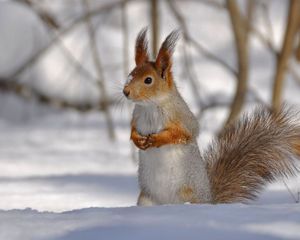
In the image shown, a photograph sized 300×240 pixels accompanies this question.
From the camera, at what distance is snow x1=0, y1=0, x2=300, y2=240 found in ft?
7.88

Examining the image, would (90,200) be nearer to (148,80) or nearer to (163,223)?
(148,80)

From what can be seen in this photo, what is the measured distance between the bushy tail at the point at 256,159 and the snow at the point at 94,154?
0.29 m

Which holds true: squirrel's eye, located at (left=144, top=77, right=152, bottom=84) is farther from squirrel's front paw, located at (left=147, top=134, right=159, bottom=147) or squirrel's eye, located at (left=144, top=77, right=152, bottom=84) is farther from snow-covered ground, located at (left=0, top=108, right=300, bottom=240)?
snow-covered ground, located at (left=0, top=108, right=300, bottom=240)

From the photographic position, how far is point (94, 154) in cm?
709

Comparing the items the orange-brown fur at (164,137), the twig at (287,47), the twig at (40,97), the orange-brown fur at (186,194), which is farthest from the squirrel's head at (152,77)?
the twig at (40,97)

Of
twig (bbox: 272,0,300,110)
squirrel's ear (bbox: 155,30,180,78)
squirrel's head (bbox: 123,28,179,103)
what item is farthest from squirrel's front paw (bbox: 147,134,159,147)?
twig (bbox: 272,0,300,110)

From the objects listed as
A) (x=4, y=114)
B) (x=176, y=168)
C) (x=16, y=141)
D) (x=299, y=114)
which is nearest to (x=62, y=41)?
(x=4, y=114)

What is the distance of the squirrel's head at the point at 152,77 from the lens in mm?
3049

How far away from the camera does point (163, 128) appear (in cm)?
304

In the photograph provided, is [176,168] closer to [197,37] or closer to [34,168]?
[34,168]

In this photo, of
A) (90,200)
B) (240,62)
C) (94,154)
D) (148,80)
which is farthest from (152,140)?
(94,154)

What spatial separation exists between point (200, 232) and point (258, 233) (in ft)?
0.48

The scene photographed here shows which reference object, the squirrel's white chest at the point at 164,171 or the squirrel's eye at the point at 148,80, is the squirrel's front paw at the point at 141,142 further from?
the squirrel's eye at the point at 148,80

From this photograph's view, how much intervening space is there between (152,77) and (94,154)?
4029 mm
